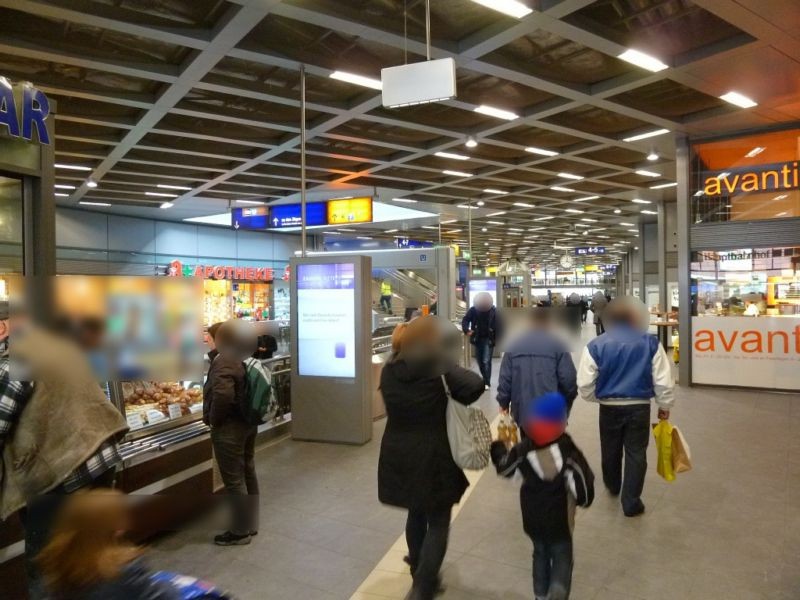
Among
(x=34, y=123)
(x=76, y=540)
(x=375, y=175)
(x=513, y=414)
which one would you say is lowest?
(x=513, y=414)

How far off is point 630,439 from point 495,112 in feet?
18.4

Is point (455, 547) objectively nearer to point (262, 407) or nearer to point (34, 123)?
point (262, 407)

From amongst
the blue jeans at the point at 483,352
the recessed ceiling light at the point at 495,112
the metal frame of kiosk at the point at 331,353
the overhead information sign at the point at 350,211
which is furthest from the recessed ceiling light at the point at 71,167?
the blue jeans at the point at 483,352

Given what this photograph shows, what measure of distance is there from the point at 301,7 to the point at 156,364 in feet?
11.1

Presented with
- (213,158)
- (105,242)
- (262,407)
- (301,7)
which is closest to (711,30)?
(301,7)

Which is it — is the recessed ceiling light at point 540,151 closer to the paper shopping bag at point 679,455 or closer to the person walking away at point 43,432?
the paper shopping bag at point 679,455

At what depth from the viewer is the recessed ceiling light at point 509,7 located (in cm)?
521

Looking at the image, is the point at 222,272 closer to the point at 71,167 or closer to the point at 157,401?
the point at 71,167

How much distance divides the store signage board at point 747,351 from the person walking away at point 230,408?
27.3 feet

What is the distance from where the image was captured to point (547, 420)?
2.62 m

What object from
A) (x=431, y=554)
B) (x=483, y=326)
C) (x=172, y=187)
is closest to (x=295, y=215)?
(x=172, y=187)

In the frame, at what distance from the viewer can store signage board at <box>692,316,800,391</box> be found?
29.6ft

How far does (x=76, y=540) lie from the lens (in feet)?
4.34

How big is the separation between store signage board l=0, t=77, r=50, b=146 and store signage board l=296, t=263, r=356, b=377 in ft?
10.9
